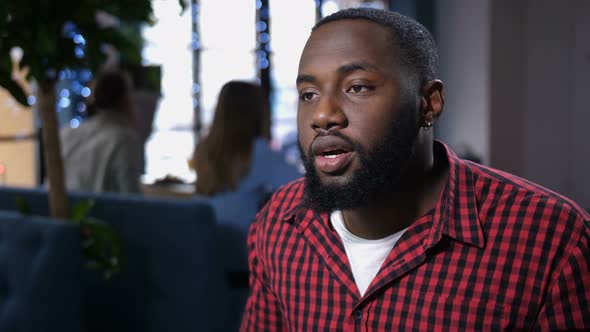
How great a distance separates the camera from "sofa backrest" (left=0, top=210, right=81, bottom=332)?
1.84m

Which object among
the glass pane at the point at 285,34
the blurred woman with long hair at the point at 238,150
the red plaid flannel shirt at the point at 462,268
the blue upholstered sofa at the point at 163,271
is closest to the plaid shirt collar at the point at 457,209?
the red plaid flannel shirt at the point at 462,268

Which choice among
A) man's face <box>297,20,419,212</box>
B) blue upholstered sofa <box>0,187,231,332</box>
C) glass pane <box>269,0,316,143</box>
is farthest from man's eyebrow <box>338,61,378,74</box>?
glass pane <box>269,0,316,143</box>

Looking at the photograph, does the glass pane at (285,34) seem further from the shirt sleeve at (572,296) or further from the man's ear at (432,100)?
the shirt sleeve at (572,296)

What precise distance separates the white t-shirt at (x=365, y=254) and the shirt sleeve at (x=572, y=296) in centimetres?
22

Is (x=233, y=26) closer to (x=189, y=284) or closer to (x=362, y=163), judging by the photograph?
(x=189, y=284)

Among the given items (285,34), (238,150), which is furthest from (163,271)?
(285,34)

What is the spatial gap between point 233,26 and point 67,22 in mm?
3798

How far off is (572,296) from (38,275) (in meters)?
1.50

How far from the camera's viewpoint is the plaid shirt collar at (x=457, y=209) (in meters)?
0.86

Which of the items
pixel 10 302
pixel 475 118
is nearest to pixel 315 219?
pixel 475 118

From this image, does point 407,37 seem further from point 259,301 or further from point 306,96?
point 259,301

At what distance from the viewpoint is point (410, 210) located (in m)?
0.93

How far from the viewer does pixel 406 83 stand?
2.83 feet

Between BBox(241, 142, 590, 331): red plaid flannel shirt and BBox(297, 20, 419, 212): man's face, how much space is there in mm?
109
